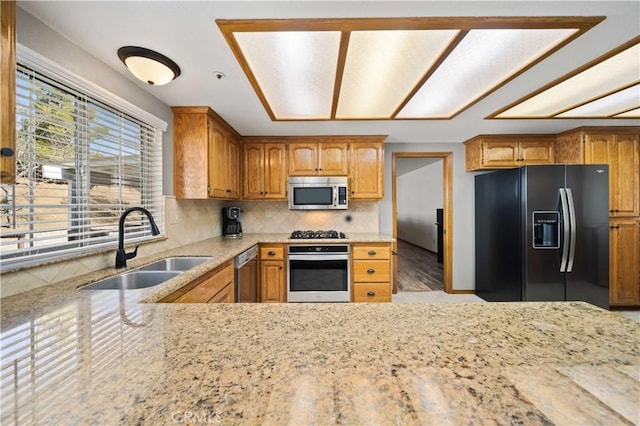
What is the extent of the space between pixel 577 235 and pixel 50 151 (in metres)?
4.34

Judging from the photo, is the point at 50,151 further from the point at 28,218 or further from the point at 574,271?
the point at 574,271

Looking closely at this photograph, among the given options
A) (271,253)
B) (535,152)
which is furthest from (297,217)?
(535,152)

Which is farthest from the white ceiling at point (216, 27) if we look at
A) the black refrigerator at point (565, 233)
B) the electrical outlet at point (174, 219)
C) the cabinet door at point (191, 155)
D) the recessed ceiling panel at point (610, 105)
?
the black refrigerator at point (565, 233)

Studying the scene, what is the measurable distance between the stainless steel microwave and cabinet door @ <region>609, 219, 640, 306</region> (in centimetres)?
312

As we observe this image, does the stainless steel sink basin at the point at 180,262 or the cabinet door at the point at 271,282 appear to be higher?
the stainless steel sink basin at the point at 180,262

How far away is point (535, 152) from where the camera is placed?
3268 millimetres

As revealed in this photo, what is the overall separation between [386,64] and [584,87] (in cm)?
169

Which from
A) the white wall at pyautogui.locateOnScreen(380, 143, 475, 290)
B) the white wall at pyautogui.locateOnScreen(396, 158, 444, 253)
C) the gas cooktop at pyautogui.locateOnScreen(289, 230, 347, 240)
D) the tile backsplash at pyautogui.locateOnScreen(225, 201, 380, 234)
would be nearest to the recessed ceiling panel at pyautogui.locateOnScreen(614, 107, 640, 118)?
the white wall at pyautogui.locateOnScreen(380, 143, 475, 290)

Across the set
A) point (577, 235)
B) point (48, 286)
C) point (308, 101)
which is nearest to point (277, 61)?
point (308, 101)

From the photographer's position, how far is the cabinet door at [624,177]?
2926 mm

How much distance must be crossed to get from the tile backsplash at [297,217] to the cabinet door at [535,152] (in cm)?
200

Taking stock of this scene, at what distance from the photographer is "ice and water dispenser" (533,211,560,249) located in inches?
104

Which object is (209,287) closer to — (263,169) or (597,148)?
(263,169)

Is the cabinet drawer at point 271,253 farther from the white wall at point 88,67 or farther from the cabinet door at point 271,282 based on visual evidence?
the white wall at point 88,67
